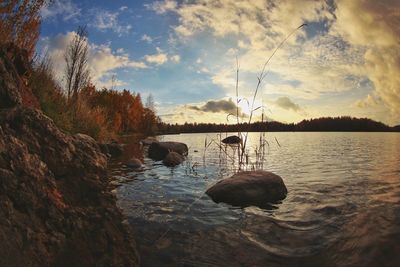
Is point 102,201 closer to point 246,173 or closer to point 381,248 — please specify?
point 381,248

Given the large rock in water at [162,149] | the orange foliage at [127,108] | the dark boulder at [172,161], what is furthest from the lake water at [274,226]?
the orange foliage at [127,108]

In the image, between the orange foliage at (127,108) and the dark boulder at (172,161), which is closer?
the dark boulder at (172,161)

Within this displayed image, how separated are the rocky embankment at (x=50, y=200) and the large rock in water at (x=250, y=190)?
3212 millimetres

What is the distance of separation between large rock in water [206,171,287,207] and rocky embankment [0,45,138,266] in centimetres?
321

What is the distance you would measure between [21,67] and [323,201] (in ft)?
23.9

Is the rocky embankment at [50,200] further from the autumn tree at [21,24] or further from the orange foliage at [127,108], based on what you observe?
the orange foliage at [127,108]

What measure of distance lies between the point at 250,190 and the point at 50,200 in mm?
4320

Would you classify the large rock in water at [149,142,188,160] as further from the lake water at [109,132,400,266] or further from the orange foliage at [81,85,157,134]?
the orange foliage at [81,85,157,134]

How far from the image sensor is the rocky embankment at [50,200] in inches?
92.8

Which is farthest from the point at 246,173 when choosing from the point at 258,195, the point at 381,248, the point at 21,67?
the point at 21,67

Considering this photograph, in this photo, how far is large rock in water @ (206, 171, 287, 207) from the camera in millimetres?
6125

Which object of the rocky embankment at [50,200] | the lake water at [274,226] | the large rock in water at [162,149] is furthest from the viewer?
the large rock in water at [162,149]

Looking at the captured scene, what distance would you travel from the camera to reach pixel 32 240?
2367mm

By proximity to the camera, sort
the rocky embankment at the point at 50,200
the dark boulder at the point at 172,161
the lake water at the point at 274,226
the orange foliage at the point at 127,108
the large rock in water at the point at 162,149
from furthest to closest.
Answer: the orange foliage at the point at 127,108 → the large rock in water at the point at 162,149 → the dark boulder at the point at 172,161 → the lake water at the point at 274,226 → the rocky embankment at the point at 50,200
